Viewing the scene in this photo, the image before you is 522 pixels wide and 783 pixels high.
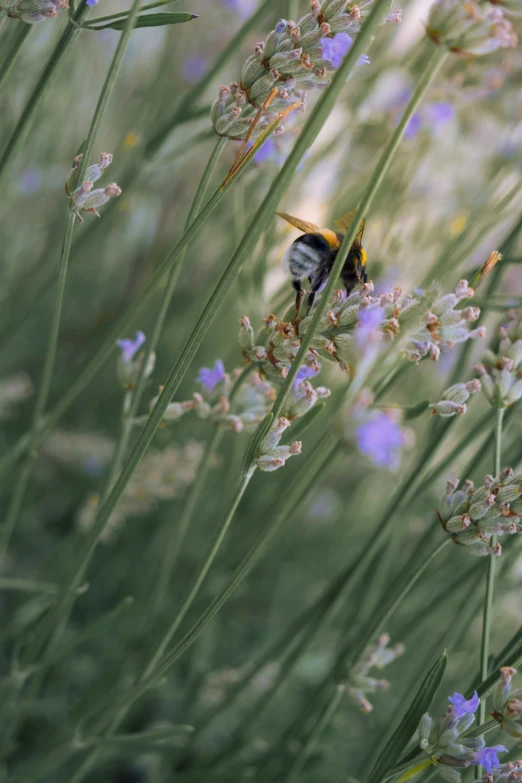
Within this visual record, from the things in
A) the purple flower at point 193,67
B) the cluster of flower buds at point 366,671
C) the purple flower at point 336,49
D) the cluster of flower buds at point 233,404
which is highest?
the purple flower at point 193,67

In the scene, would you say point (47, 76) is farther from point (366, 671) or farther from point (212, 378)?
point (366, 671)

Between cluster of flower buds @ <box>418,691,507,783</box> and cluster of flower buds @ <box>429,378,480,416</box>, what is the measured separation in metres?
0.21

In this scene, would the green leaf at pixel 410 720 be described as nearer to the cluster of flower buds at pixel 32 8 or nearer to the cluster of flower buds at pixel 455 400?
the cluster of flower buds at pixel 455 400

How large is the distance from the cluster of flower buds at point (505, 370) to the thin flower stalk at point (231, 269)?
236 millimetres

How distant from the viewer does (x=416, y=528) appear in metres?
1.38

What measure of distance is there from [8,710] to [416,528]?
2.70ft

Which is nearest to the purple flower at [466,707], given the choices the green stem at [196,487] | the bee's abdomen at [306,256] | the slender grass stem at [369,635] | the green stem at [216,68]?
the slender grass stem at [369,635]

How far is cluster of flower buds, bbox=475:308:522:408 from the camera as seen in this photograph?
612 millimetres

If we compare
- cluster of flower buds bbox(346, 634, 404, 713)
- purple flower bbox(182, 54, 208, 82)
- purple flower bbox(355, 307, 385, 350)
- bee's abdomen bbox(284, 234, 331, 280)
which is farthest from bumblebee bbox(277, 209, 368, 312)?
purple flower bbox(182, 54, 208, 82)

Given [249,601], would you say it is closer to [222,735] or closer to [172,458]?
[222,735]

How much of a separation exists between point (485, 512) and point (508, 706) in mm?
136

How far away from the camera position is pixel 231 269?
19.1 inches

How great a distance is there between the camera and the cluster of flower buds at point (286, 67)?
0.52 meters

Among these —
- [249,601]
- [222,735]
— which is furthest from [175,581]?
[222,735]
